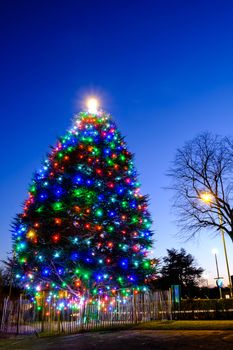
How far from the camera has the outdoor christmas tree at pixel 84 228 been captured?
748 inches

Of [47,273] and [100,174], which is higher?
[100,174]

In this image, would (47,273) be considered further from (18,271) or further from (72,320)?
(72,320)

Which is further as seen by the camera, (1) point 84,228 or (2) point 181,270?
(2) point 181,270

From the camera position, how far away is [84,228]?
1964cm

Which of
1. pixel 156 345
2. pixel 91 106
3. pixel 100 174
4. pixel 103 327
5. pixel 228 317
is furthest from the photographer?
pixel 91 106

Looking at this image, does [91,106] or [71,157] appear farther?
[91,106]

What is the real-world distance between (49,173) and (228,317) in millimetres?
13517

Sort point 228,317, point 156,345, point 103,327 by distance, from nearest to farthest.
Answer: point 156,345
point 103,327
point 228,317

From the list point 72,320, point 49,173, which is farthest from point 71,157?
point 72,320

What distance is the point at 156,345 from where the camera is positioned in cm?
1033

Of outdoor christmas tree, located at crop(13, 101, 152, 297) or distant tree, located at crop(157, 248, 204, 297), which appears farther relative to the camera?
distant tree, located at crop(157, 248, 204, 297)

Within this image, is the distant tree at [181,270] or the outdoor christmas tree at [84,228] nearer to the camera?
the outdoor christmas tree at [84,228]

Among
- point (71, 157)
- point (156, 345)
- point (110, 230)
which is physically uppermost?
point (71, 157)

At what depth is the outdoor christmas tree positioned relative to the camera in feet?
62.3
